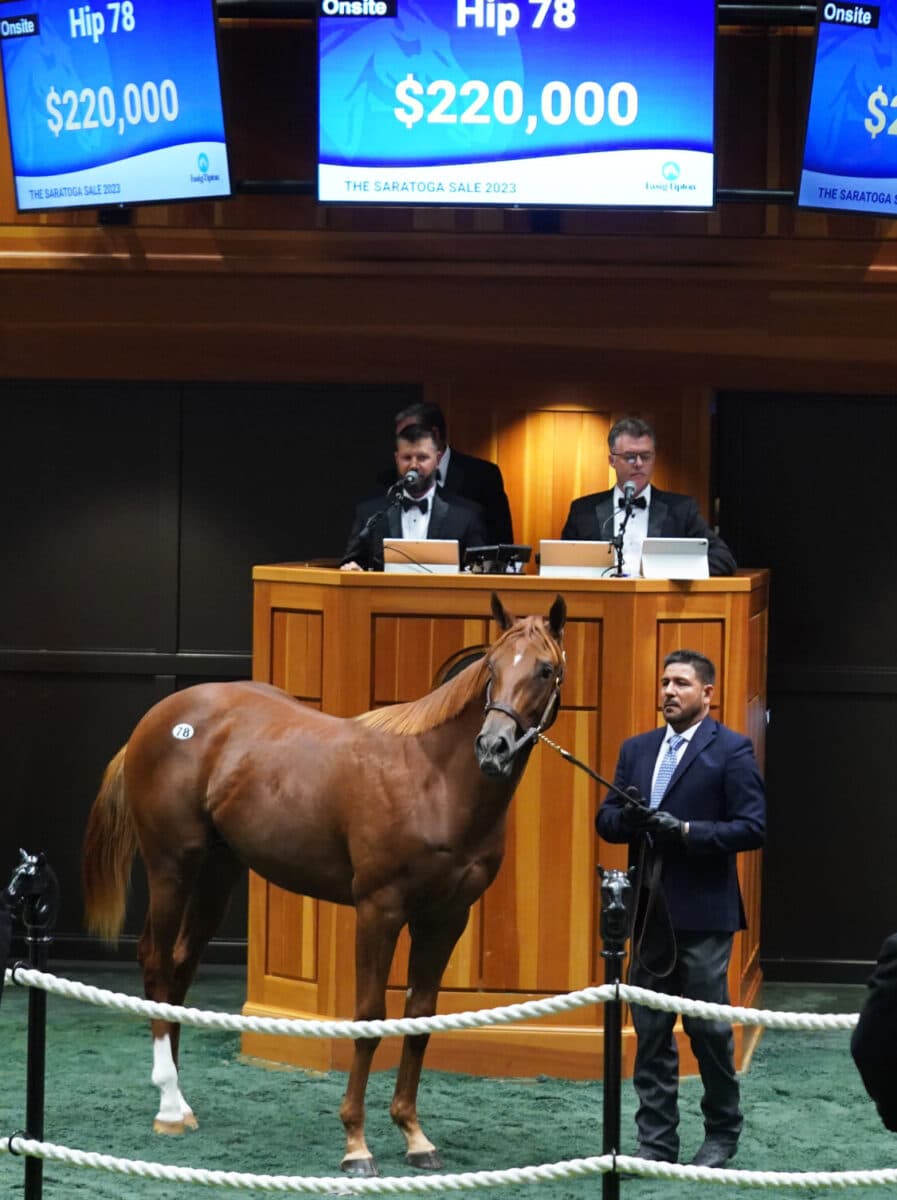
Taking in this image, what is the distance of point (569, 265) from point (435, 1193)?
13.3ft

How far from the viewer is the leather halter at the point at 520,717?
5883 mm

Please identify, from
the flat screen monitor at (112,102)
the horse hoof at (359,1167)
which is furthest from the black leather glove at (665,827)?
the flat screen monitor at (112,102)

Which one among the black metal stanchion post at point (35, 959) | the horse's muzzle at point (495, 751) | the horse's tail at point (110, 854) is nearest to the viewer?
the black metal stanchion post at point (35, 959)

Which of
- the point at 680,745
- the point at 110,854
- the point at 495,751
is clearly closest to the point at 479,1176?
the point at 495,751

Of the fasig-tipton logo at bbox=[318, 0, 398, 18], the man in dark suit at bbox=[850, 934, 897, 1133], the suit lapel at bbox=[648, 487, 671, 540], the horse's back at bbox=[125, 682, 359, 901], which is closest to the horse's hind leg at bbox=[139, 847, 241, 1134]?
the horse's back at bbox=[125, 682, 359, 901]

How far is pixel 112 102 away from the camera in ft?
26.2

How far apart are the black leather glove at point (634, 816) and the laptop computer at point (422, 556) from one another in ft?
5.07

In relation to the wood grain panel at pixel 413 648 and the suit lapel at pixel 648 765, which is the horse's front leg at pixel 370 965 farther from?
the wood grain panel at pixel 413 648

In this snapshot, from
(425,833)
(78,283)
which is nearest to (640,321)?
(78,283)

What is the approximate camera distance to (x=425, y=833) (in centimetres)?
628

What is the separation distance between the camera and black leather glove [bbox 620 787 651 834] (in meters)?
5.96

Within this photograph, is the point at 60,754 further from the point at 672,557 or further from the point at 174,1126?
the point at 672,557

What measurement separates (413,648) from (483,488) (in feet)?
4.45

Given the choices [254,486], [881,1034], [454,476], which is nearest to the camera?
[881,1034]
